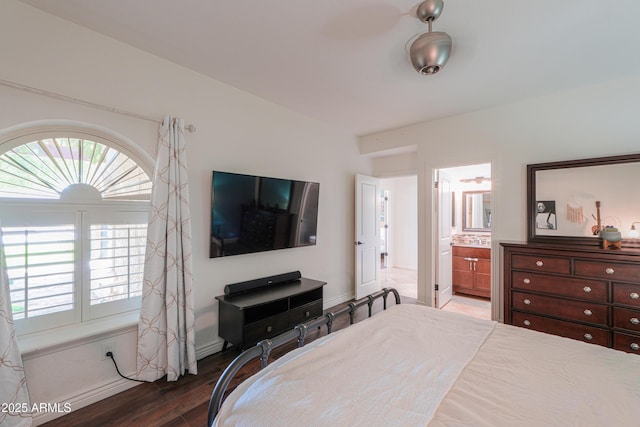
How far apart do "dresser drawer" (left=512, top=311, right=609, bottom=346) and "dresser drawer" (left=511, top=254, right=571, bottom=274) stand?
46 centimetres

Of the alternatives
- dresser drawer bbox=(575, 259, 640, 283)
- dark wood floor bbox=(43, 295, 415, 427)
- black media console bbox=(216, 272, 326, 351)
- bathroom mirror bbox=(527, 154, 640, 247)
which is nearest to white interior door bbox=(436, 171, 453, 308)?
bathroom mirror bbox=(527, 154, 640, 247)

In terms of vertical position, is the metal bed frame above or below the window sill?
above

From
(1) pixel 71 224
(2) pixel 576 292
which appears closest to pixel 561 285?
(2) pixel 576 292

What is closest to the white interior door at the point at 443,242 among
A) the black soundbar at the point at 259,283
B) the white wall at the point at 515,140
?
the white wall at the point at 515,140

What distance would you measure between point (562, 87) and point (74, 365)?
4867mm

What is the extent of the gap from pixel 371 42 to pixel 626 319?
307 cm

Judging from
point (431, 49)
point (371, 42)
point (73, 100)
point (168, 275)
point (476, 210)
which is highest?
point (371, 42)

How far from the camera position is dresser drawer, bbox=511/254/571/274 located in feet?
8.25

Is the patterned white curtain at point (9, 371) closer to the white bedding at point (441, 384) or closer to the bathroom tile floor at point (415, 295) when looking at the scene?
the white bedding at point (441, 384)

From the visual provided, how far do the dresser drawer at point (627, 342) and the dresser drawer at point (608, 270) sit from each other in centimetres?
46

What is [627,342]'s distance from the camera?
7.37ft

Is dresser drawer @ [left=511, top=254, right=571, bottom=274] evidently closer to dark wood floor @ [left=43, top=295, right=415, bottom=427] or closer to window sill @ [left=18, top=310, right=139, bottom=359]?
dark wood floor @ [left=43, top=295, right=415, bottom=427]

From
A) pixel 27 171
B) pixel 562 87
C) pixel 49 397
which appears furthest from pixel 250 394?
pixel 562 87

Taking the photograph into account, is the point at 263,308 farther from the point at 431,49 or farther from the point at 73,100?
the point at 431,49
